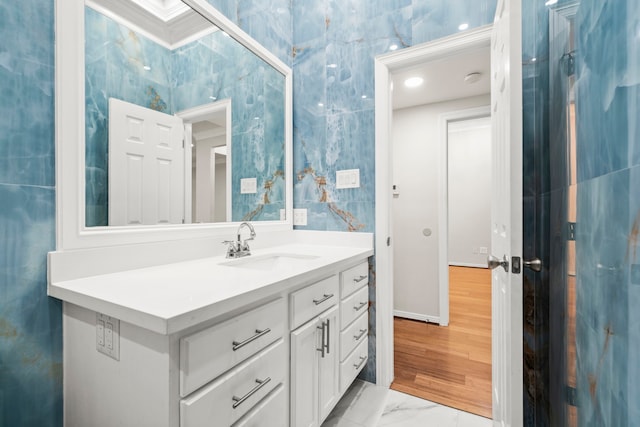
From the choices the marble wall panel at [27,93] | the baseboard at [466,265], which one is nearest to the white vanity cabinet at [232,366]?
the marble wall panel at [27,93]

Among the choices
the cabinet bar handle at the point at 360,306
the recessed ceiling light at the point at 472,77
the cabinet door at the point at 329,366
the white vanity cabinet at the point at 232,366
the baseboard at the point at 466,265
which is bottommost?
the baseboard at the point at 466,265

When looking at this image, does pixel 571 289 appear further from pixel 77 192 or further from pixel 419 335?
pixel 419 335

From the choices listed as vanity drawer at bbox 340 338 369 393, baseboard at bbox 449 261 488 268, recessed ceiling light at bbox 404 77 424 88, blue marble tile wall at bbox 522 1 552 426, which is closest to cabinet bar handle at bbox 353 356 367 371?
vanity drawer at bbox 340 338 369 393

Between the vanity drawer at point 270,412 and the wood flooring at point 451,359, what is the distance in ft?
3.41

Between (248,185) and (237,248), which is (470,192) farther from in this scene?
(237,248)

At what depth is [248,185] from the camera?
1792 mm

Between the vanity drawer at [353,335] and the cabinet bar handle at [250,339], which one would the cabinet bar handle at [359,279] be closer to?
the vanity drawer at [353,335]

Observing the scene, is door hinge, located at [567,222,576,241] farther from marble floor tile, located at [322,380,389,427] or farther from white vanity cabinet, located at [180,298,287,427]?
marble floor tile, located at [322,380,389,427]

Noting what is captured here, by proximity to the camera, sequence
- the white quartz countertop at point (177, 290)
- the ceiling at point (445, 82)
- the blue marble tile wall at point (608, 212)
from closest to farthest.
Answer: the blue marble tile wall at point (608, 212) → the white quartz countertop at point (177, 290) → the ceiling at point (445, 82)

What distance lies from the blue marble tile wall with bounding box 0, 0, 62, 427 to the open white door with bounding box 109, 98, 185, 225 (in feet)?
0.63

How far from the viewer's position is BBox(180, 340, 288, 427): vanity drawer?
705 millimetres

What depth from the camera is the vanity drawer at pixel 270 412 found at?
2.87ft

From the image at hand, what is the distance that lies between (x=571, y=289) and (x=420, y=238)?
207 cm

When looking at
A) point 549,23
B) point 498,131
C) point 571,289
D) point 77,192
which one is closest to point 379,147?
point 498,131
